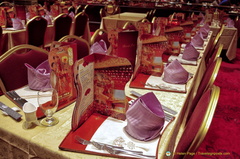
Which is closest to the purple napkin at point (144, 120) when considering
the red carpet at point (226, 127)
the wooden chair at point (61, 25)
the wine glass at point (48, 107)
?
the wine glass at point (48, 107)

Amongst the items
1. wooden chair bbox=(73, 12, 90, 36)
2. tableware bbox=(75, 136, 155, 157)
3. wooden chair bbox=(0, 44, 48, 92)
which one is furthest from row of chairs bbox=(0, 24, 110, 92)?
wooden chair bbox=(73, 12, 90, 36)

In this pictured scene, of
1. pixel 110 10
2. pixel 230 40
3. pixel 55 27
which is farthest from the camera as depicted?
pixel 110 10

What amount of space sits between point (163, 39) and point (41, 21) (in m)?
2.16

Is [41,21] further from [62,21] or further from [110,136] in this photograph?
[110,136]

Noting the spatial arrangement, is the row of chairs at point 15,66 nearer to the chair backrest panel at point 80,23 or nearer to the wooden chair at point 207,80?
the wooden chair at point 207,80

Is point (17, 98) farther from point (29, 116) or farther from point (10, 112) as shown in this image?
point (29, 116)

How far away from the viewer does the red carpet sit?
1.97m

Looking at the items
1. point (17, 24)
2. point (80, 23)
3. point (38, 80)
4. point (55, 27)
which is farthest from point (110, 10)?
point (38, 80)

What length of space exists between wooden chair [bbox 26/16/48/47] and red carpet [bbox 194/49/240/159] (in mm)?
2455

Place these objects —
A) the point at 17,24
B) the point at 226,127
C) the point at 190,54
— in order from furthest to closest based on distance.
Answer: the point at 17,24 → the point at 226,127 → the point at 190,54

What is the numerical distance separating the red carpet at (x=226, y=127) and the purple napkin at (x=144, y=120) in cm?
59

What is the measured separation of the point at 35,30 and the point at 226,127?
2.62 meters

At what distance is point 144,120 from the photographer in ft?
2.60

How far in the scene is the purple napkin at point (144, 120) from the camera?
79 centimetres
